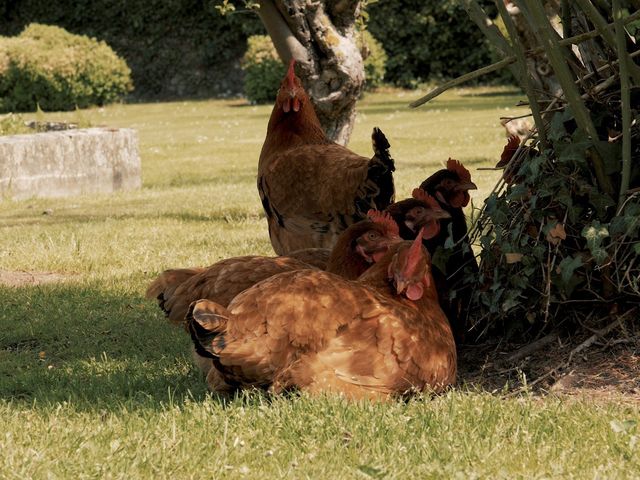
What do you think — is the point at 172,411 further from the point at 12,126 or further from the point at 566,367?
the point at 12,126

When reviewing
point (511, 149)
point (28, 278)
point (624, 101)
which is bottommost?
point (28, 278)

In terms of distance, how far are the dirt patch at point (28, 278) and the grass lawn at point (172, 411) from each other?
12 centimetres

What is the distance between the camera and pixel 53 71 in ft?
86.2

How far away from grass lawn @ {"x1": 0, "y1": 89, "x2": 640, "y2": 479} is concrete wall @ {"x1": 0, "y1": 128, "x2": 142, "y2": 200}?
207 cm

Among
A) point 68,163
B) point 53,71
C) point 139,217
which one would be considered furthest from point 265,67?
point 139,217

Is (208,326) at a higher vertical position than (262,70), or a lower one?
higher

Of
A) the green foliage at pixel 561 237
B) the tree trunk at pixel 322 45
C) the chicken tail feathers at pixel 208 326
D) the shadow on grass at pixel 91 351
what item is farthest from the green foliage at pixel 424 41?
the chicken tail feathers at pixel 208 326

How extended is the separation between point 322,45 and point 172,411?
6027 mm

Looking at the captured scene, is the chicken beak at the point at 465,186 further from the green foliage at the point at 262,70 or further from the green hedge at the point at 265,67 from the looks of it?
the green foliage at the point at 262,70

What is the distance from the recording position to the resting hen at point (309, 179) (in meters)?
6.18

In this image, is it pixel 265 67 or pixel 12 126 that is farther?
pixel 265 67

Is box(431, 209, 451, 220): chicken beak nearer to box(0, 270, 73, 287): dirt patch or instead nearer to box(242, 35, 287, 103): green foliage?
box(0, 270, 73, 287): dirt patch

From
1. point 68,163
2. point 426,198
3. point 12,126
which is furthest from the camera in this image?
point 12,126

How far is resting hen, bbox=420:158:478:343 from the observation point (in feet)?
16.9
